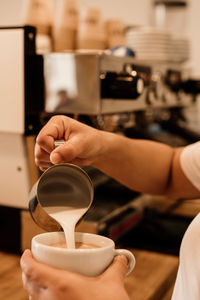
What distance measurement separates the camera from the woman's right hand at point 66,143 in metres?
0.60

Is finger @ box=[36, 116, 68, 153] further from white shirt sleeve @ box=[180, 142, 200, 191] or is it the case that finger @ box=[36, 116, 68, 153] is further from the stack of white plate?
the stack of white plate

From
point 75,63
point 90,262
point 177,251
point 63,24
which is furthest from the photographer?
point 63,24

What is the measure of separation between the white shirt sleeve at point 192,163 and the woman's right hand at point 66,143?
24cm

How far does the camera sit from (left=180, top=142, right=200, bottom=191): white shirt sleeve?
900 mm

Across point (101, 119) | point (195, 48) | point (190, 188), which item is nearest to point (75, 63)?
point (101, 119)

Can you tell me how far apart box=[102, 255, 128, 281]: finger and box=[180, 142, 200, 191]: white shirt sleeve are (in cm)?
41

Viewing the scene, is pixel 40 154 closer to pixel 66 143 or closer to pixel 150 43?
pixel 66 143

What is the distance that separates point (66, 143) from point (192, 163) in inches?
14.9

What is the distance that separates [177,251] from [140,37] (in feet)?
2.30

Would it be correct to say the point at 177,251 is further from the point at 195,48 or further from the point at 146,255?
the point at 195,48

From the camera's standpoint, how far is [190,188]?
95 cm

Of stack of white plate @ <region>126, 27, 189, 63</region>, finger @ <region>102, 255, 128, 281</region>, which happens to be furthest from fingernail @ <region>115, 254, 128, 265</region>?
stack of white plate @ <region>126, 27, 189, 63</region>

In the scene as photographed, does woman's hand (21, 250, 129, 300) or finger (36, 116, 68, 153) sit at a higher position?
finger (36, 116, 68, 153)

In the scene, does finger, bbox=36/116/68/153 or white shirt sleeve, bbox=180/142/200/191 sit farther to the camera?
white shirt sleeve, bbox=180/142/200/191
